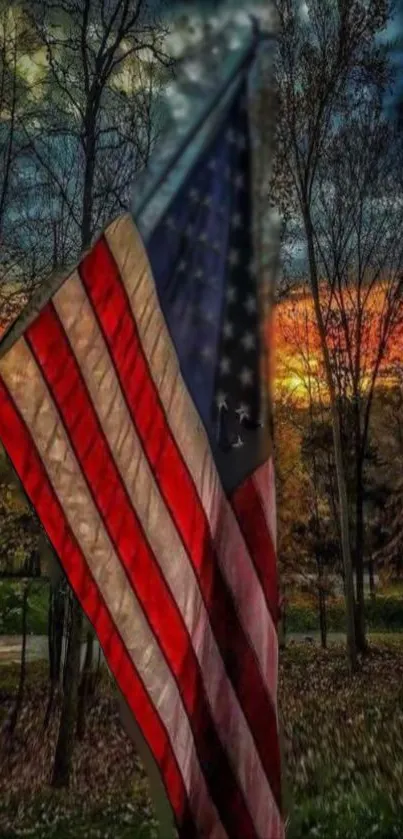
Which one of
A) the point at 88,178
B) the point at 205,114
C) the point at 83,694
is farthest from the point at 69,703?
the point at 205,114

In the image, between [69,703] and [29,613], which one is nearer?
[69,703]

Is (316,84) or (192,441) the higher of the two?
(316,84)

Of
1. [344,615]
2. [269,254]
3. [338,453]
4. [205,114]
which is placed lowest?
[344,615]

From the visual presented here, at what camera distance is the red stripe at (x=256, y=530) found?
2.52 metres

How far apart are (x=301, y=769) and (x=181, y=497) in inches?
349

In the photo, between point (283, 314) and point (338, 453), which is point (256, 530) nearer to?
point (338, 453)

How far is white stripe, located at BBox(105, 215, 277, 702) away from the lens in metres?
2.51

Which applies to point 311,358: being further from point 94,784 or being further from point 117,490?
point 117,490

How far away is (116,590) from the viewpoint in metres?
2.46

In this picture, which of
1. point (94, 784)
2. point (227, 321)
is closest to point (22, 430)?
point (227, 321)

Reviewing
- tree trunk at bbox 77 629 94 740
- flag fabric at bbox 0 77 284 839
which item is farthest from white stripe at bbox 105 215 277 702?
tree trunk at bbox 77 629 94 740

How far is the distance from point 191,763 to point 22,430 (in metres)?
0.96

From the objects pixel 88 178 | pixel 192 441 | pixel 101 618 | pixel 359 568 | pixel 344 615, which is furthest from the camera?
pixel 344 615

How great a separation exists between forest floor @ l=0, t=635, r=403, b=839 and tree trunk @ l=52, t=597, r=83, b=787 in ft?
0.90
